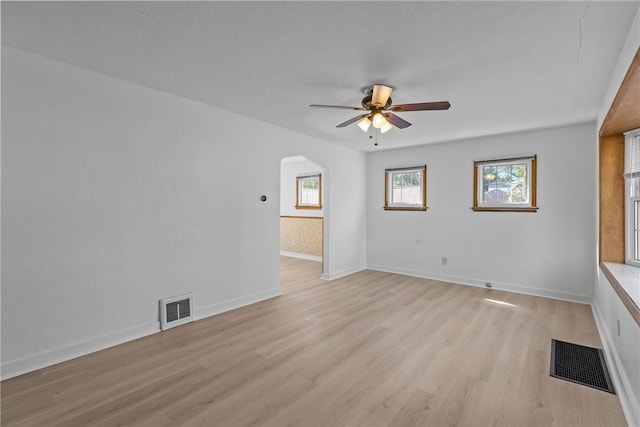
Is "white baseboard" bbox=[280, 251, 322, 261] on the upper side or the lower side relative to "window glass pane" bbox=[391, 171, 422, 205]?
lower

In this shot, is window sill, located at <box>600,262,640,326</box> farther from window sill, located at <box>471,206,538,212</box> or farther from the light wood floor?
window sill, located at <box>471,206,538,212</box>

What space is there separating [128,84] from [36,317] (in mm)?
2084

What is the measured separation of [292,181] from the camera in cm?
780

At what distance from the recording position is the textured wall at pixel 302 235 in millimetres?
7094

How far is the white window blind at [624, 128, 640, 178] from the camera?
281 centimetres

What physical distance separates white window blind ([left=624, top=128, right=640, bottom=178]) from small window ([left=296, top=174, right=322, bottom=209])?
5156mm

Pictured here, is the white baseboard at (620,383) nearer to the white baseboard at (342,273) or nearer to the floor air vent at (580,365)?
the floor air vent at (580,365)

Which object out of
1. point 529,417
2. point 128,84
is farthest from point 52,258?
point 529,417

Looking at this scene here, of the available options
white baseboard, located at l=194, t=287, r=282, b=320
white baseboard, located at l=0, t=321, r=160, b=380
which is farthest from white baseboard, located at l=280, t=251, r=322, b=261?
white baseboard, located at l=0, t=321, r=160, b=380

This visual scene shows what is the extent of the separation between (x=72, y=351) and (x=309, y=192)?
219 inches

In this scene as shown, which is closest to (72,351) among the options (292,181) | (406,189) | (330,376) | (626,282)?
(330,376)

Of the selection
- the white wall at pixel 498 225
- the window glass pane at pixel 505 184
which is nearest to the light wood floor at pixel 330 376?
the white wall at pixel 498 225

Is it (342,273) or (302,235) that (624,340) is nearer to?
(342,273)

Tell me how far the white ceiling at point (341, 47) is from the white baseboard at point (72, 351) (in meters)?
2.31
